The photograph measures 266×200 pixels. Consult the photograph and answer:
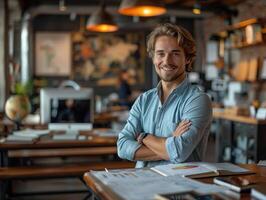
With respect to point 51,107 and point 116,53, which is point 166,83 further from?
point 116,53

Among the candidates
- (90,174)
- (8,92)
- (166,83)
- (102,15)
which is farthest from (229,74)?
(90,174)

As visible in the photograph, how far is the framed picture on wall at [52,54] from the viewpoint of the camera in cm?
1207

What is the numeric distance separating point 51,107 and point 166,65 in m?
2.44

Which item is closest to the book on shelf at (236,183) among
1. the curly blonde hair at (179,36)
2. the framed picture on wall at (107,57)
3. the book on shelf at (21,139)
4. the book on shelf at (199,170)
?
the book on shelf at (199,170)

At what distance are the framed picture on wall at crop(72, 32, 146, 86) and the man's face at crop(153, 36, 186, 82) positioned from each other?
984 centimetres

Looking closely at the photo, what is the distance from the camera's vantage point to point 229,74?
10336 millimetres

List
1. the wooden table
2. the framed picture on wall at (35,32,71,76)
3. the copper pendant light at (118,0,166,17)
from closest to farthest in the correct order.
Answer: the wooden table
the copper pendant light at (118,0,166,17)
the framed picture on wall at (35,32,71,76)

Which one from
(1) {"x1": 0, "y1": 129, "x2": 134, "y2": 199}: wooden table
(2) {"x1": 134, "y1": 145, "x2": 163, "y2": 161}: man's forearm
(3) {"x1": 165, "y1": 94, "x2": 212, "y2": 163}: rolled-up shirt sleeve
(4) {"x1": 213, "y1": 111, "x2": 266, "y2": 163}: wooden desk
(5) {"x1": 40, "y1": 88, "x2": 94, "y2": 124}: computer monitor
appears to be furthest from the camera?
(4) {"x1": 213, "y1": 111, "x2": 266, "y2": 163}: wooden desk

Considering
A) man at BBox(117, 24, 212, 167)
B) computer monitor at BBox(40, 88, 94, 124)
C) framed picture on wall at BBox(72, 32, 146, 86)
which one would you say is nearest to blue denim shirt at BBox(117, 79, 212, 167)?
man at BBox(117, 24, 212, 167)

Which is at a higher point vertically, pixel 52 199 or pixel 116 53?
pixel 116 53

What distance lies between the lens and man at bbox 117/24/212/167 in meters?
2.30

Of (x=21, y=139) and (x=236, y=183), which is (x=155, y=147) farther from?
(x=21, y=139)

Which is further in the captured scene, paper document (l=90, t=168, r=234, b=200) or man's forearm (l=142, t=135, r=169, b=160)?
man's forearm (l=142, t=135, r=169, b=160)

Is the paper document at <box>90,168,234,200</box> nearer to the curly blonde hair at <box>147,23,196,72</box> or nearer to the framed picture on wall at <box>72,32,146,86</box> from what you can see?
the curly blonde hair at <box>147,23,196,72</box>
